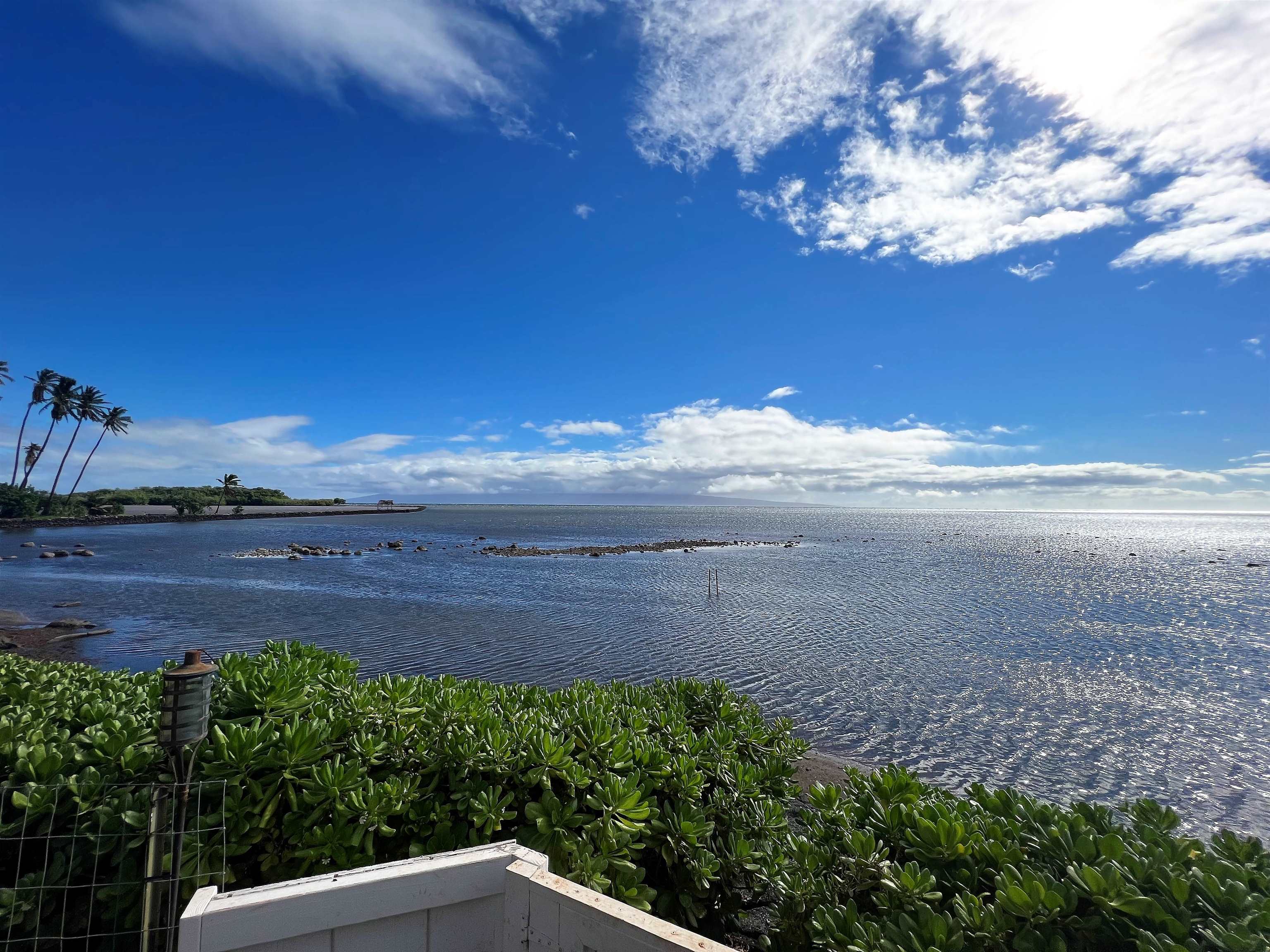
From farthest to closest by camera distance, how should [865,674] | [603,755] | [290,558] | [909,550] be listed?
[909,550]
[290,558]
[865,674]
[603,755]

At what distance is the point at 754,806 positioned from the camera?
4.76 metres

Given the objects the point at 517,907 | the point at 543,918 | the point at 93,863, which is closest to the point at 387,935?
the point at 517,907

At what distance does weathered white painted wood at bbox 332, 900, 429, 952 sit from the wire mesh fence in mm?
1198

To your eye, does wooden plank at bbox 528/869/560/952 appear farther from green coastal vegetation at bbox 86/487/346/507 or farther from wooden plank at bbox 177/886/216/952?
green coastal vegetation at bbox 86/487/346/507

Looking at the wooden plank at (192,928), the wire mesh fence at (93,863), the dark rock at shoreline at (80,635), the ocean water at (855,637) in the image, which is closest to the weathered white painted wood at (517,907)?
the wooden plank at (192,928)

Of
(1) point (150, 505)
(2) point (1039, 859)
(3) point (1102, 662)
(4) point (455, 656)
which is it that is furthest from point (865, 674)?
(1) point (150, 505)

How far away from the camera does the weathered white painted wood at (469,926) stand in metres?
2.66

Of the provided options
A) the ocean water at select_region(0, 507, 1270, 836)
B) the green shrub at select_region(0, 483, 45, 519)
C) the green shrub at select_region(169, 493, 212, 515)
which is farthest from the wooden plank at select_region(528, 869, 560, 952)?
the green shrub at select_region(169, 493, 212, 515)

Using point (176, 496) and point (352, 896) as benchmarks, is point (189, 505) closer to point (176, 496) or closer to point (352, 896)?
point (176, 496)

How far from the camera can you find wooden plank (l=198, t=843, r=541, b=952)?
2412 millimetres

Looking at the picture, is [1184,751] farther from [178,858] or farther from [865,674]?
[178,858]

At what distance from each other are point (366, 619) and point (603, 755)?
22.9 metres

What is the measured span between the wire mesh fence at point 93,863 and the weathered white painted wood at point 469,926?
1.51 meters

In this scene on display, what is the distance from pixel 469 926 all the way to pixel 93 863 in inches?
91.1
